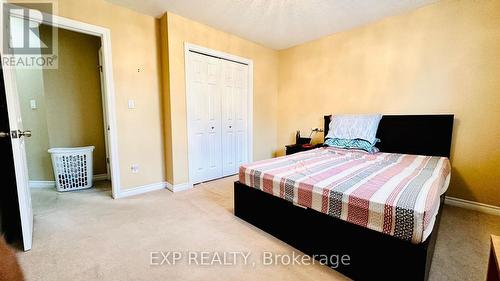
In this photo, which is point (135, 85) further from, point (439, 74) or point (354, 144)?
point (439, 74)

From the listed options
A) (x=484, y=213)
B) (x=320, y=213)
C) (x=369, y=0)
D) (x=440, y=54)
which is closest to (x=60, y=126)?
(x=320, y=213)

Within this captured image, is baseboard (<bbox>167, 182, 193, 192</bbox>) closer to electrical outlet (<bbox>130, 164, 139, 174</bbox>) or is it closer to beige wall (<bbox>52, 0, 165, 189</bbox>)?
beige wall (<bbox>52, 0, 165, 189</bbox>)

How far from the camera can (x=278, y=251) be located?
1648mm

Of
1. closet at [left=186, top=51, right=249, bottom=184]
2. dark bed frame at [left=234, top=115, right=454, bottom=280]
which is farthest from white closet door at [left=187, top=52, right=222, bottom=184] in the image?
dark bed frame at [left=234, top=115, right=454, bottom=280]

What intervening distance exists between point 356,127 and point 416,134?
0.69 m

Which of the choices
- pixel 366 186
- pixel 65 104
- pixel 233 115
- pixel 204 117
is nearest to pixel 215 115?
pixel 204 117

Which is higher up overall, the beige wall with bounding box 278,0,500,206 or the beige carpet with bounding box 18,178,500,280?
the beige wall with bounding box 278,0,500,206

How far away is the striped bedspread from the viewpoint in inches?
46.2

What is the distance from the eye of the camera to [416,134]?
2650mm

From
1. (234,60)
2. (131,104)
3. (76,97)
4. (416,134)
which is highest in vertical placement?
(234,60)

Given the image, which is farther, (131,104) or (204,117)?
(204,117)

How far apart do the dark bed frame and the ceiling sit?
4.93 ft

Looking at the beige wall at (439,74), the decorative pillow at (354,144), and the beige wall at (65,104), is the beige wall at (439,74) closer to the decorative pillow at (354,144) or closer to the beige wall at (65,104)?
the decorative pillow at (354,144)

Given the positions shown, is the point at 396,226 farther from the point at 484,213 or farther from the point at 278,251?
the point at 484,213
